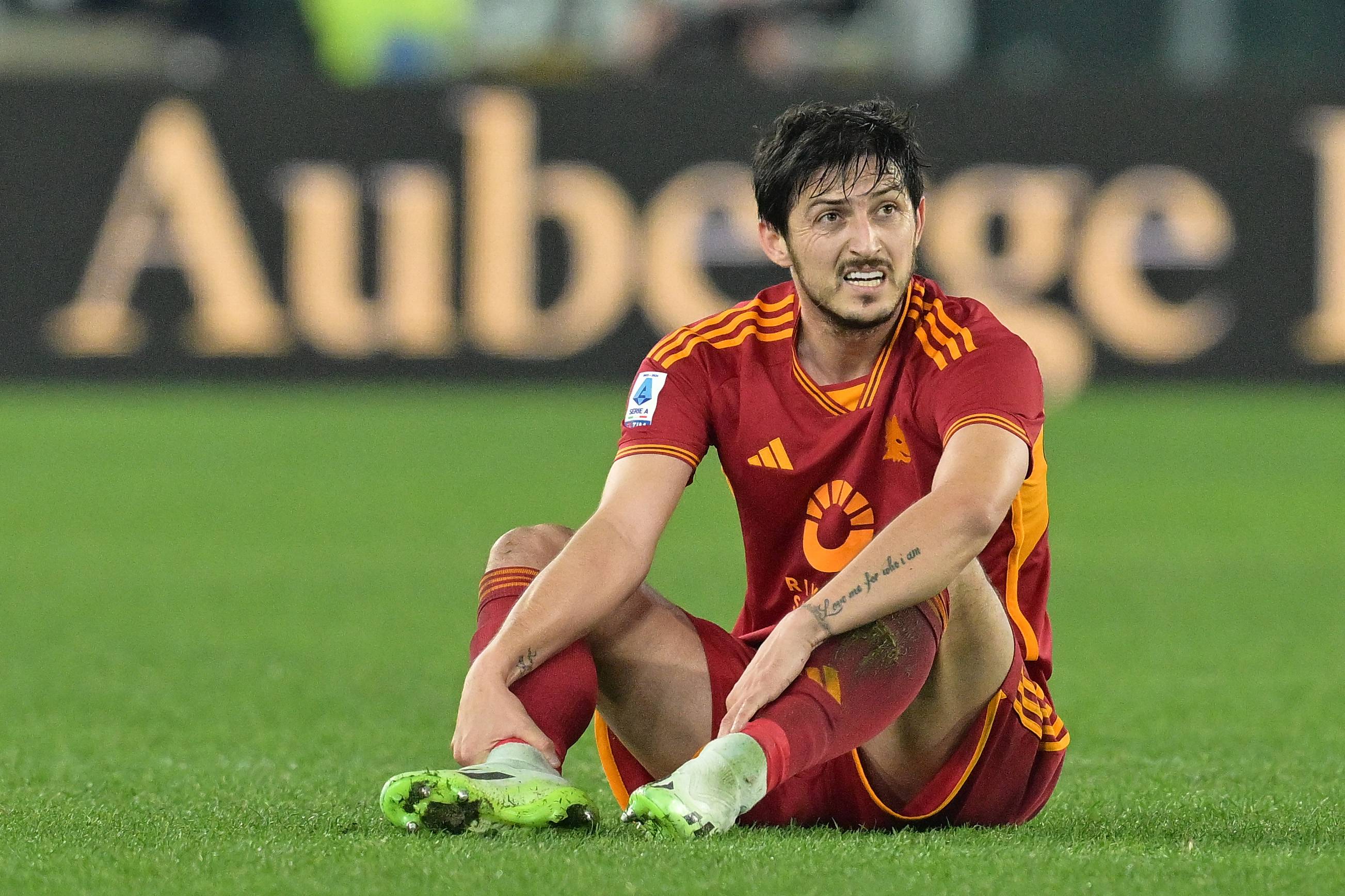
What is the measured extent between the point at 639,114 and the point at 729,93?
62 centimetres

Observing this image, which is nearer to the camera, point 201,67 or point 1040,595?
point 1040,595

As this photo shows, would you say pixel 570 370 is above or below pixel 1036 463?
below

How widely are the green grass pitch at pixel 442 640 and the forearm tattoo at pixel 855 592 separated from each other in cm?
36

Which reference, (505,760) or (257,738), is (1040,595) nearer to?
(505,760)

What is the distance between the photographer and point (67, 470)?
11688mm

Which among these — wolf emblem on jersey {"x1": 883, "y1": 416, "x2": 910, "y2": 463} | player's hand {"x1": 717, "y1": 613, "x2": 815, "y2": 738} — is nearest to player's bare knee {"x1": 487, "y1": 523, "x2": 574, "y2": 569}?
player's hand {"x1": 717, "y1": 613, "x2": 815, "y2": 738}

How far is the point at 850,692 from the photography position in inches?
139

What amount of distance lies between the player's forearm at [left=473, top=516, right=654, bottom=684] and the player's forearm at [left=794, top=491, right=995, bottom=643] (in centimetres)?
33

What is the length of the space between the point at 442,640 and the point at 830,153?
11.5 feet

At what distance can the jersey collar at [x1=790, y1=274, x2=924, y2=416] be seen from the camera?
389 centimetres

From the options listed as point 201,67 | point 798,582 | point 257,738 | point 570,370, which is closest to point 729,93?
point 570,370

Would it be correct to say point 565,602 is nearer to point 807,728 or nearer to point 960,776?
point 807,728

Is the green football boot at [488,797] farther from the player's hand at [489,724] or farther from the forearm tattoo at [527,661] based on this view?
the forearm tattoo at [527,661]

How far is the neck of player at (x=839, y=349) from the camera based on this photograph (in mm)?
3916
